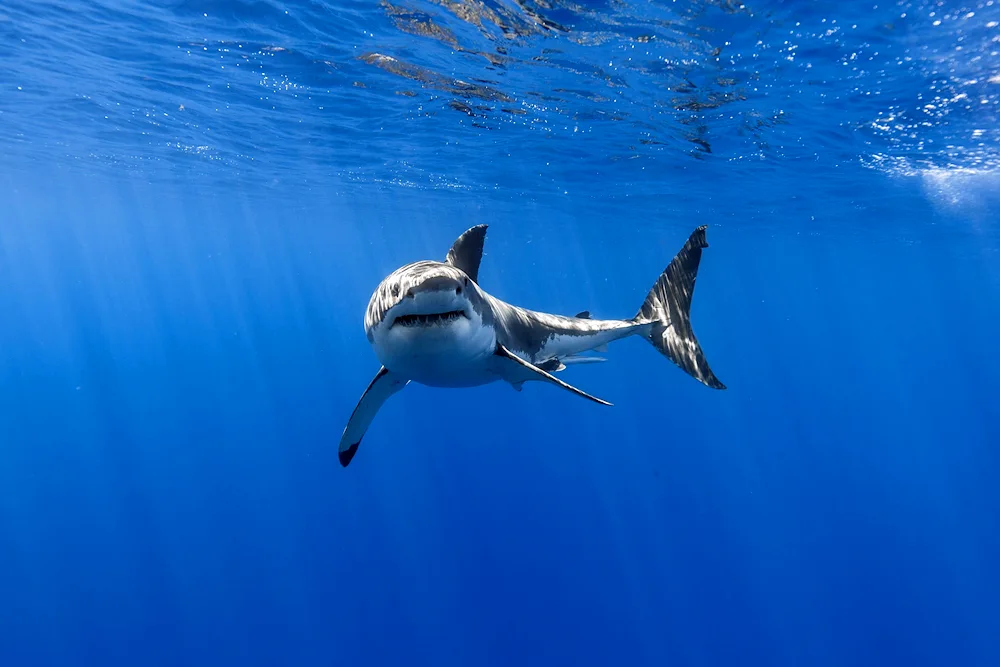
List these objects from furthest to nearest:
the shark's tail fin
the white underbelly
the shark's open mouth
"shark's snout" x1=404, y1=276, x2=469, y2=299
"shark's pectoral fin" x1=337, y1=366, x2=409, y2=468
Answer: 1. the shark's tail fin
2. "shark's pectoral fin" x1=337, y1=366, x2=409, y2=468
3. the white underbelly
4. the shark's open mouth
5. "shark's snout" x1=404, y1=276, x2=469, y2=299

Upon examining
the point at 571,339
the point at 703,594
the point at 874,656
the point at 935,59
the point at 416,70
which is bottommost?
the point at 874,656

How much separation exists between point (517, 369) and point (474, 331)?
121 centimetres

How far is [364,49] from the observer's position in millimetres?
13375

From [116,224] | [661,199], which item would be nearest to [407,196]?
[661,199]

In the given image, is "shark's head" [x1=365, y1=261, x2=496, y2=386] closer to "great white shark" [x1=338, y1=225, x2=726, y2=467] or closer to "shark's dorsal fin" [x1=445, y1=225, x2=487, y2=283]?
"great white shark" [x1=338, y1=225, x2=726, y2=467]

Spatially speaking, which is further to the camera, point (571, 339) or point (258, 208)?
point (258, 208)

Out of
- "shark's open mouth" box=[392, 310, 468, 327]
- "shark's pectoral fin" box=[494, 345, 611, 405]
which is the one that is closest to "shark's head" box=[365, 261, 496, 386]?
"shark's open mouth" box=[392, 310, 468, 327]

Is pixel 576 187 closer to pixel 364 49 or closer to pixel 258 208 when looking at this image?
pixel 364 49

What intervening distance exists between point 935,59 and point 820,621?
19.0 m

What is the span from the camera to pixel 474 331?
16.5 ft

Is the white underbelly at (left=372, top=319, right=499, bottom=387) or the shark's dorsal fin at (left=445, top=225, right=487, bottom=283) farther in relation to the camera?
the shark's dorsal fin at (left=445, top=225, right=487, bottom=283)

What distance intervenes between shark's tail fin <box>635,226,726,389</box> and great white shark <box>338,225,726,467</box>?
16 mm

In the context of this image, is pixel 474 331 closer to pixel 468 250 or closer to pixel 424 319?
pixel 424 319

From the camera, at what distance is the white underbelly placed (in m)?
4.54
